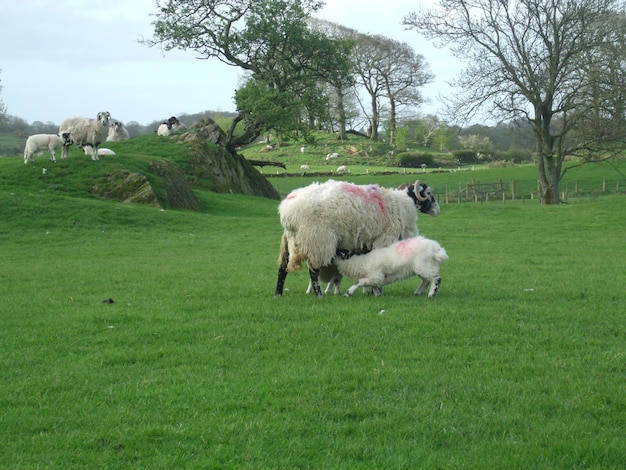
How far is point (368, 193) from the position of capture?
11.7 metres

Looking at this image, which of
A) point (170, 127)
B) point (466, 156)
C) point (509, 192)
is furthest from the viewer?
point (466, 156)

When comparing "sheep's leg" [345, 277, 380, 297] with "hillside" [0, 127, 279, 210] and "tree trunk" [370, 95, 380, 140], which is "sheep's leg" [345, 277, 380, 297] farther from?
"tree trunk" [370, 95, 380, 140]

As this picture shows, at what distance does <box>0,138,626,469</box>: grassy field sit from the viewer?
4.91 meters

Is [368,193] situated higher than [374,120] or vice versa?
[374,120]

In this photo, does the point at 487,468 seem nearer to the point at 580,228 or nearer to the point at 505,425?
the point at 505,425

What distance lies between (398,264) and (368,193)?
1.62 m

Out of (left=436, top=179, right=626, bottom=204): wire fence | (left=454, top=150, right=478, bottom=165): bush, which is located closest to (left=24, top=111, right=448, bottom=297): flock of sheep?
(left=436, top=179, right=626, bottom=204): wire fence

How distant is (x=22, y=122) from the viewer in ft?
305

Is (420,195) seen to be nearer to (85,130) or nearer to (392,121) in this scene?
(85,130)

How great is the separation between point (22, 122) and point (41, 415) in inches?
3755

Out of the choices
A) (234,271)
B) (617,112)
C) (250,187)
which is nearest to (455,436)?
(234,271)

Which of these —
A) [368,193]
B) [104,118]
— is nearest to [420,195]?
[368,193]

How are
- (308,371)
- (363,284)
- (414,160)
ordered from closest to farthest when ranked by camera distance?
(308,371)
(363,284)
(414,160)

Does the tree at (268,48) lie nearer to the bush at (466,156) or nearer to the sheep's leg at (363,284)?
the sheep's leg at (363,284)
